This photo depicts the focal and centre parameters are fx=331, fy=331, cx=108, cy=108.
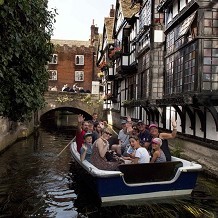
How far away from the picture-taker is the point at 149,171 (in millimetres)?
8531

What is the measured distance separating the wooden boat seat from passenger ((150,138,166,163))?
347 millimetres

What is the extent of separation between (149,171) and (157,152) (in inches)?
24.8

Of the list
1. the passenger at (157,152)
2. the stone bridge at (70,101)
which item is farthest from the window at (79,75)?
the passenger at (157,152)

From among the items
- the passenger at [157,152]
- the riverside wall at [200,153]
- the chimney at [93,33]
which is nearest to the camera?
the passenger at [157,152]

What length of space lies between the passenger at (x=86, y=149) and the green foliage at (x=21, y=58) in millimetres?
1902

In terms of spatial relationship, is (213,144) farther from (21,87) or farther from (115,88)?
(115,88)

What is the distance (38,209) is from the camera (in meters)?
8.42

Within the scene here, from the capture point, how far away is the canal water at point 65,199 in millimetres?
8148

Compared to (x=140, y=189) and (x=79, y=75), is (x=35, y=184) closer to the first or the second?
(x=140, y=189)

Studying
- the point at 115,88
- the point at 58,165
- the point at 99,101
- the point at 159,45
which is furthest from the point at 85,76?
the point at 58,165

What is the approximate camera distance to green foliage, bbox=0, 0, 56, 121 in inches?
306

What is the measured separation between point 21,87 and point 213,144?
681cm

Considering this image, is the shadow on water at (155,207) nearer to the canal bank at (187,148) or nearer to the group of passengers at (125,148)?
the group of passengers at (125,148)

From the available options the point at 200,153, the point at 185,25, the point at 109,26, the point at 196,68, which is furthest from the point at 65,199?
the point at 109,26
